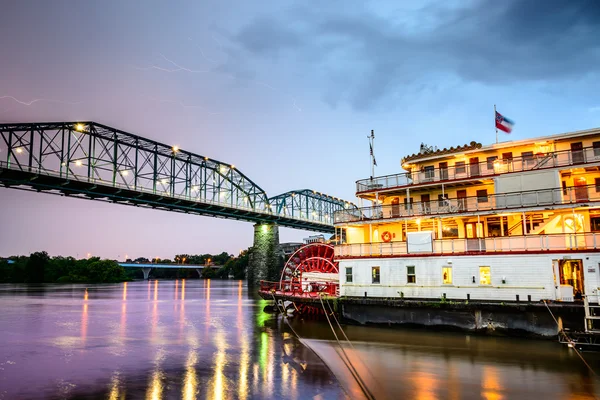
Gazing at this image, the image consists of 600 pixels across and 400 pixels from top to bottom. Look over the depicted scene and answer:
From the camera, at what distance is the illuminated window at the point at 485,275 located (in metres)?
23.5

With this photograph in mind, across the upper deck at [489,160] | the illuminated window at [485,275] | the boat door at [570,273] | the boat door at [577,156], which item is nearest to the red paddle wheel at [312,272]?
the upper deck at [489,160]

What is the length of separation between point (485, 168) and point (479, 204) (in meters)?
2.50

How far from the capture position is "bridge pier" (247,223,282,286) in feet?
321

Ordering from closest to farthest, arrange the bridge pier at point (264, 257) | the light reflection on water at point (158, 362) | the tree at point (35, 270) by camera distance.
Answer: the light reflection on water at point (158, 362) < the bridge pier at point (264, 257) < the tree at point (35, 270)

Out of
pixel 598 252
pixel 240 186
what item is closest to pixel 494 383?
pixel 598 252

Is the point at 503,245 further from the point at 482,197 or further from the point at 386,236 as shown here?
the point at 386,236

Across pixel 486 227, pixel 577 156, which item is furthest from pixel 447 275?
pixel 577 156

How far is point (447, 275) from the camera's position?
81.6 ft

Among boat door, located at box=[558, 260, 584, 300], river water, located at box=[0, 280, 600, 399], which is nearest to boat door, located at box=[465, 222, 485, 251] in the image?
boat door, located at box=[558, 260, 584, 300]

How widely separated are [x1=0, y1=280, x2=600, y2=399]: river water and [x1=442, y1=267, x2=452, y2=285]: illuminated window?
9.07ft

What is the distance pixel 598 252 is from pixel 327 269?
22.7 meters

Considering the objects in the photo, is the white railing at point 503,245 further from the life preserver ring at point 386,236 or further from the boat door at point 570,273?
the boat door at point 570,273

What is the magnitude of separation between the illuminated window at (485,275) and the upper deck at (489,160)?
533cm

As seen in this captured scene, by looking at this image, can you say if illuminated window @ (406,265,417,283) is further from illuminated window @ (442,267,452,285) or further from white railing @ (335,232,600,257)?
illuminated window @ (442,267,452,285)
